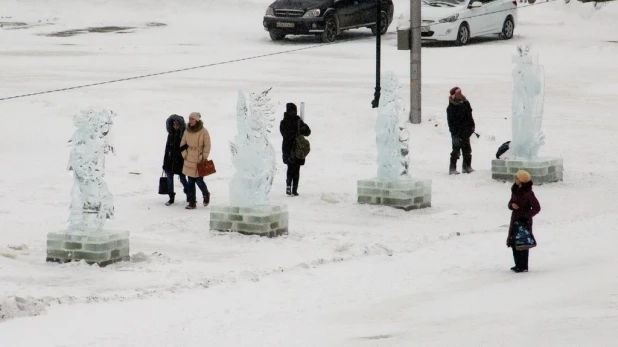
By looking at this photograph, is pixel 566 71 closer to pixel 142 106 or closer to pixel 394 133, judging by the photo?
pixel 142 106

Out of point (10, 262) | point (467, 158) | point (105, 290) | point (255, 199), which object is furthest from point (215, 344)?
point (467, 158)

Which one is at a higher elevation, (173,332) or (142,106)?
(142,106)

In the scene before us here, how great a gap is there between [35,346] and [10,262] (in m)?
3.42

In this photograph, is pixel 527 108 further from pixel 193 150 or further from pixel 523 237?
pixel 523 237

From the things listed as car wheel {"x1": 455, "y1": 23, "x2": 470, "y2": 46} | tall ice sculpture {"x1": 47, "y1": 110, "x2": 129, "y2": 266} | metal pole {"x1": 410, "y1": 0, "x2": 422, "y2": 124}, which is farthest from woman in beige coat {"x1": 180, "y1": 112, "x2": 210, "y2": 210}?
car wheel {"x1": 455, "y1": 23, "x2": 470, "y2": 46}

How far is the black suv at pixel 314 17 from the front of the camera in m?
31.7

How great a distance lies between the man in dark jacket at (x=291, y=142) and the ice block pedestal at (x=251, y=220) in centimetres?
272

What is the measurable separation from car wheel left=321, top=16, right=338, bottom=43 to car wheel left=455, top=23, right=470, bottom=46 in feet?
9.84

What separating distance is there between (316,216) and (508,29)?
18.1 metres

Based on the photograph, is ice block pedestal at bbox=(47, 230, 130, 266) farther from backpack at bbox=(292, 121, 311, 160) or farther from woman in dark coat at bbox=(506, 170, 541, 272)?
backpack at bbox=(292, 121, 311, 160)

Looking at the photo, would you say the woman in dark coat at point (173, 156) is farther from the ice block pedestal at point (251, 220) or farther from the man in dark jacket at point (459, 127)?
the man in dark jacket at point (459, 127)

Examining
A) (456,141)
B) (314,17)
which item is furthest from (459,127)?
(314,17)

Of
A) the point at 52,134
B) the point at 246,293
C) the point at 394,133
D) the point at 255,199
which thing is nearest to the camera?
the point at 246,293

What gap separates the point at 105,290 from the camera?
12.6m
